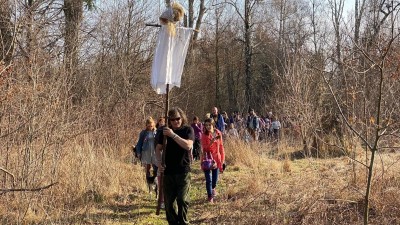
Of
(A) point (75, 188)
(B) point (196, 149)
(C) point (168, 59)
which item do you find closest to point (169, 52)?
(C) point (168, 59)

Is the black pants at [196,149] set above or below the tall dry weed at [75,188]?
above

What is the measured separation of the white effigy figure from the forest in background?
5.47 feet

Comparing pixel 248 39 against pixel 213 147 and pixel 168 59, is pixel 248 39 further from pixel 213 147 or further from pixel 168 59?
pixel 168 59

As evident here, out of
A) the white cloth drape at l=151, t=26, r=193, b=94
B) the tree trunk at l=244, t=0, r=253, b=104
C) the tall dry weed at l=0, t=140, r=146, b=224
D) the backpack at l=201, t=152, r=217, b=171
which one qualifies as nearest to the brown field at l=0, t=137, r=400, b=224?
the tall dry weed at l=0, t=140, r=146, b=224

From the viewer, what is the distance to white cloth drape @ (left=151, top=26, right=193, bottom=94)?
5320 millimetres

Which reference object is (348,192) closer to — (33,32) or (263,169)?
(263,169)

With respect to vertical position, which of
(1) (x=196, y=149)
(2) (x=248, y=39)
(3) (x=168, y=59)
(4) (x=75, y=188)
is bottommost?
(4) (x=75, y=188)

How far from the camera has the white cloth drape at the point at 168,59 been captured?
5320mm

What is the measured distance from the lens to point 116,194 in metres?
7.35

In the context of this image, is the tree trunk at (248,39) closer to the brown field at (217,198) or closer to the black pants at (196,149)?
the brown field at (217,198)

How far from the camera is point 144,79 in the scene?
19719mm

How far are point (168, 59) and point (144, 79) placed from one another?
47.9ft

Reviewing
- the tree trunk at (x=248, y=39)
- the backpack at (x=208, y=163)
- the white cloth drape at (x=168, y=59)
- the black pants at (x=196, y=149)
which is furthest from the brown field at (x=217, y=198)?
the tree trunk at (x=248, y=39)

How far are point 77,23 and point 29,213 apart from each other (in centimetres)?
877
